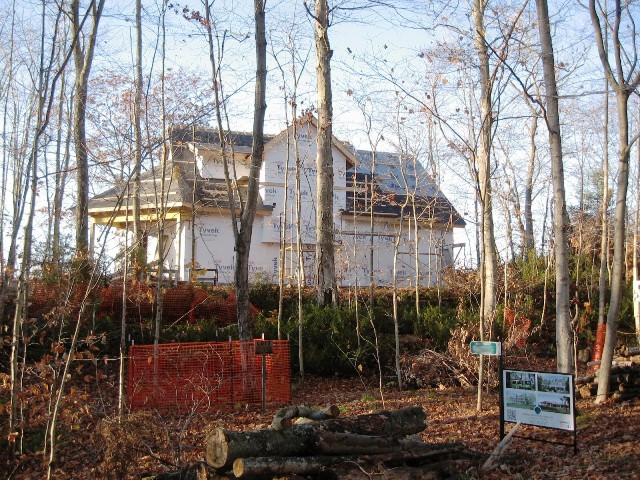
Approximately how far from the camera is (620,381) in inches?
428

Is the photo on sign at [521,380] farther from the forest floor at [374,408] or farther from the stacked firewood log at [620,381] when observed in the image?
the stacked firewood log at [620,381]

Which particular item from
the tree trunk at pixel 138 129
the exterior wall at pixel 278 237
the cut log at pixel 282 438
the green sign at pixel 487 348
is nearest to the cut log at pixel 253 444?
the cut log at pixel 282 438

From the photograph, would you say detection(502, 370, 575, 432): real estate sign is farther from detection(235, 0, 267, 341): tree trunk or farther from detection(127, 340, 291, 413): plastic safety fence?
detection(235, 0, 267, 341): tree trunk

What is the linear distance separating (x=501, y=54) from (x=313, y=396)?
732cm

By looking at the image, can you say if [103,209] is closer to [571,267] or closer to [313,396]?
[313,396]

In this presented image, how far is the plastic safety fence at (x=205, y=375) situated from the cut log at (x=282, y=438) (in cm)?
439

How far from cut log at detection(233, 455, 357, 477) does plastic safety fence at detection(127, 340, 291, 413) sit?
5000 mm

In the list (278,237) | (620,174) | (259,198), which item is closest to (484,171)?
(620,174)

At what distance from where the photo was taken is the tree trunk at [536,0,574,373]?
32.9 ft

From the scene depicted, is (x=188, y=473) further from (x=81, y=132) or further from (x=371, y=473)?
(x=81, y=132)

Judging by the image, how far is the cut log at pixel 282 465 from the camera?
21.1 feet

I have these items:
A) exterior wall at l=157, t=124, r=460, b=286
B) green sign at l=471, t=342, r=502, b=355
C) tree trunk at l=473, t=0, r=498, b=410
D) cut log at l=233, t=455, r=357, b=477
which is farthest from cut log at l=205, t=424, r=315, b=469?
exterior wall at l=157, t=124, r=460, b=286

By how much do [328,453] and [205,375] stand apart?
593cm

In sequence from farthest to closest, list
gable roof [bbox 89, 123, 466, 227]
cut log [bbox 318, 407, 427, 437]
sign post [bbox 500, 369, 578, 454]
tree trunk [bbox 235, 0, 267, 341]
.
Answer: gable roof [bbox 89, 123, 466, 227]
tree trunk [bbox 235, 0, 267, 341]
sign post [bbox 500, 369, 578, 454]
cut log [bbox 318, 407, 427, 437]
